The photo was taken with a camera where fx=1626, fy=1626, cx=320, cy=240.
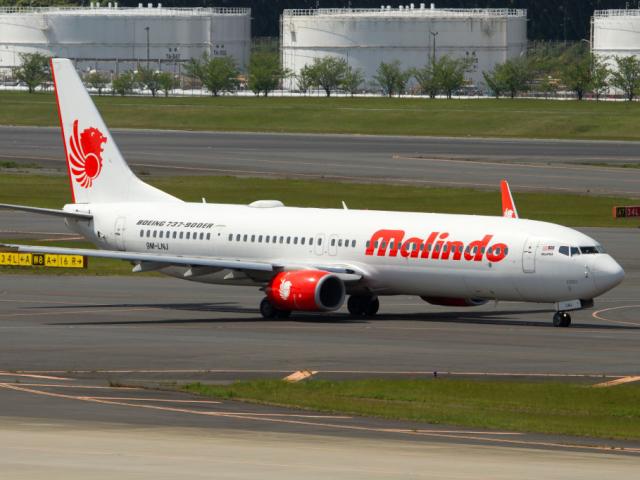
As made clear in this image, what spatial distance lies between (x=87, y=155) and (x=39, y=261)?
1018 cm

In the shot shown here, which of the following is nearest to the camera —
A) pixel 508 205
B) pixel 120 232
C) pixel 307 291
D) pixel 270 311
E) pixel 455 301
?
pixel 307 291

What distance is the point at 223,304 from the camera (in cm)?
6638

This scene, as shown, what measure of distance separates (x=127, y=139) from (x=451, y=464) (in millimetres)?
154767

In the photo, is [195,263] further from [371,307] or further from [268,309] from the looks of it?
[371,307]

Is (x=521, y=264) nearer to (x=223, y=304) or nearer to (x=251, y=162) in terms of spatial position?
(x=223, y=304)

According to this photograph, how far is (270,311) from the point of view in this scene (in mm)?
60625

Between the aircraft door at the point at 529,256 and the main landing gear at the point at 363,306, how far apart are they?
24.2ft

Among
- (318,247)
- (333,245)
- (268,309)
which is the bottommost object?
(268,309)

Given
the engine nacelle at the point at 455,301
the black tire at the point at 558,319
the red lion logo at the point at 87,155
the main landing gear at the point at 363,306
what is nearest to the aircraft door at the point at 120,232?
the red lion logo at the point at 87,155

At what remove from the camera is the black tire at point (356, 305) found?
204 ft

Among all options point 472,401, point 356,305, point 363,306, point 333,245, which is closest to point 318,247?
point 333,245

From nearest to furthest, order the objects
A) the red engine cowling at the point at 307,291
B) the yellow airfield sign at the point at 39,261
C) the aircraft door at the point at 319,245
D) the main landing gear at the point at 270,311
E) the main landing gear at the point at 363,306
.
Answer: the red engine cowling at the point at 307,291 → the main landing gear at the point at 270,311 → the aircraft door at the point at 319,245 → the main landing gear at the point at 363,306 → the yellow airfield sign at the point at 39,261

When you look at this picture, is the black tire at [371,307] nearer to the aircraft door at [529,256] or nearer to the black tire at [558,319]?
the aircraft door at [529,256]

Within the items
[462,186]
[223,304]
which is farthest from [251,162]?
[223,304]
